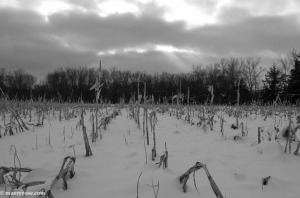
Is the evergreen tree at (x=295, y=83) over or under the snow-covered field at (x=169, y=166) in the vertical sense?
over

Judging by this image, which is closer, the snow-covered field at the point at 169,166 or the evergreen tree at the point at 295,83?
the snow-covered field at the point at 169,166

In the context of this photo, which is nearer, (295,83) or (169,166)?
(169,166)

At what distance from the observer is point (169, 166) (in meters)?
2.81

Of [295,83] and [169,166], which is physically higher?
→ [295,83]

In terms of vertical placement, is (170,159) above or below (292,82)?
below

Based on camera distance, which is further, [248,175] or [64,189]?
[248,175]

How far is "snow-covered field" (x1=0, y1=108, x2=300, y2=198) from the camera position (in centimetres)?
212

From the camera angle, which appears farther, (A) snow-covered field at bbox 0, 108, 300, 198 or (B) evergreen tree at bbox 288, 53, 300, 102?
(B) evergreen tree at bbox 288, 53, 300, 102

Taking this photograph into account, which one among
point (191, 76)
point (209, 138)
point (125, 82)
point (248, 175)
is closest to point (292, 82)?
point (209, 138)

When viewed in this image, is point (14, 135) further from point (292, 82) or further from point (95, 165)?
point (292, 82)

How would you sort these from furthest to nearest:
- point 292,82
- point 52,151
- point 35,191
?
1. point 292,82
2. point 52,151
3. point 35,191

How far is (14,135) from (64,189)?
3.63m

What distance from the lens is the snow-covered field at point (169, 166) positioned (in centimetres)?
212

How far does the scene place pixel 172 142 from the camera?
435 centimetres
